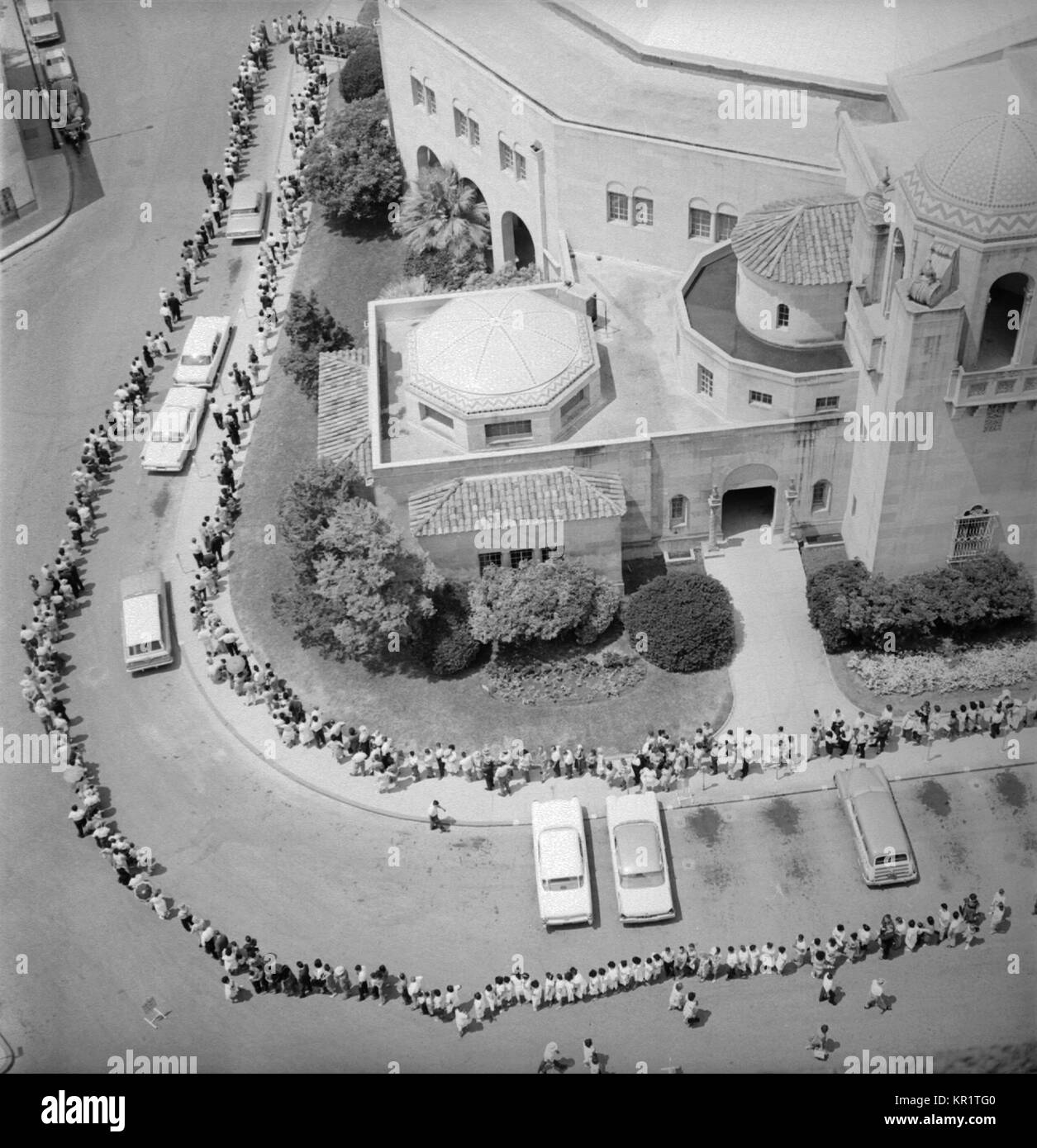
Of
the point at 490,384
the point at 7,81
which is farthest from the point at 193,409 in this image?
the point at 7,81

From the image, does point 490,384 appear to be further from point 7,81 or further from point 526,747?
point 7,81

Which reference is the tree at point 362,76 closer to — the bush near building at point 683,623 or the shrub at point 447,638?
the shrub at point 447,638

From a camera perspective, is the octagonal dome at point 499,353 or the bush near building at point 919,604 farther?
the octagonal dome at point 499,353

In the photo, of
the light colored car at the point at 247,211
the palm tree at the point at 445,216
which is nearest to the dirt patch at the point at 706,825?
the palm tree at the point at 445,216

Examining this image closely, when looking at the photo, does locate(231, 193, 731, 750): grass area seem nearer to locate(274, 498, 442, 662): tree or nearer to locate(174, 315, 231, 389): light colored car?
locate(274, 498, 442, 662): tree

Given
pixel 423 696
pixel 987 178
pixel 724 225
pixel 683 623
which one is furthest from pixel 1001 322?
pixel 423 696

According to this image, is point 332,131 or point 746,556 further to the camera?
point 332,131

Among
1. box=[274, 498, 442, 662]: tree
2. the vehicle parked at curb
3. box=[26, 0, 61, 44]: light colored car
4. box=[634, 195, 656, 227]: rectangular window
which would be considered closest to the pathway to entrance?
the vehicle parked at curb
